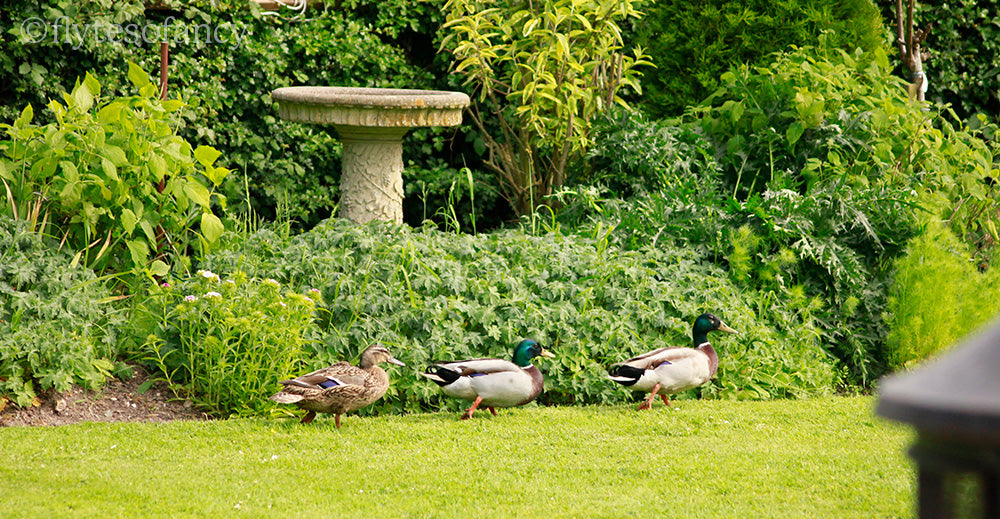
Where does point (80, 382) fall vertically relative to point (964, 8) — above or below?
below

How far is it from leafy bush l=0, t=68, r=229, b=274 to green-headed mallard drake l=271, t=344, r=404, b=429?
1.60m

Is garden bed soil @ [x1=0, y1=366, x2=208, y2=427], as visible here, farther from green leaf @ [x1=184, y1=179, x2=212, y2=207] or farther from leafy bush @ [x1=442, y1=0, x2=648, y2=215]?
leafy bush @ [x1=442, y1=0, x2=648, y2=215]

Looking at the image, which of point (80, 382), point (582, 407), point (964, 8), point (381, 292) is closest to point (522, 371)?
point (582, 407)

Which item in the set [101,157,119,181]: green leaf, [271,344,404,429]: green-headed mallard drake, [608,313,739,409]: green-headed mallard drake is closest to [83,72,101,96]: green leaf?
[101,157,119,181]: green leaf

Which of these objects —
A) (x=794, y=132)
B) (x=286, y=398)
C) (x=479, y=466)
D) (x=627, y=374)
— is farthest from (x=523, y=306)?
(x=794, y=132)

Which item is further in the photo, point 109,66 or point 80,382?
point 109,66

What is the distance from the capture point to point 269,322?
194 inches

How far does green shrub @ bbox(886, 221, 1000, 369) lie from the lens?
5.82 m

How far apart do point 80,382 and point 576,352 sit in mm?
2655

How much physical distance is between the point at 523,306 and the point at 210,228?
6.50 ft

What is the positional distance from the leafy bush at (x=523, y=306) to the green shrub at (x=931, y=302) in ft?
1.89

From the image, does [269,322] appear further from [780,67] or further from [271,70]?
[780,67]

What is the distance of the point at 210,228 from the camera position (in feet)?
18.6

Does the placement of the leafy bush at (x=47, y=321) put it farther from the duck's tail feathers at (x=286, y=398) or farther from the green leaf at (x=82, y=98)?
the duck's tail feathers at (x=286, y=398)
